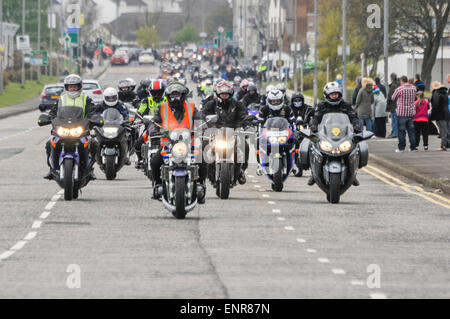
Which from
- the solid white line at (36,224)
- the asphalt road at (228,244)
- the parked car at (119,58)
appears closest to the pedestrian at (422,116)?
the asphalt road at (228,244)

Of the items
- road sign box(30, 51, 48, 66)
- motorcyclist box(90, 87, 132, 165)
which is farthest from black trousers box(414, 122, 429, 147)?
road sign box(30, 51, 48, 66)

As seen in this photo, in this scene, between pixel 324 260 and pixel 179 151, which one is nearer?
pixel 324 260

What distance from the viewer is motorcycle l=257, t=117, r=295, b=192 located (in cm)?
2258

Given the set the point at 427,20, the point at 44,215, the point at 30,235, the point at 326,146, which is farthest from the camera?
the point at 427,20

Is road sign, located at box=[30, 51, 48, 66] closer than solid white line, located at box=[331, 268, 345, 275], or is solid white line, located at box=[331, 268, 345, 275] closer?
solid white line, located at box=[331, 268, 345, 275]

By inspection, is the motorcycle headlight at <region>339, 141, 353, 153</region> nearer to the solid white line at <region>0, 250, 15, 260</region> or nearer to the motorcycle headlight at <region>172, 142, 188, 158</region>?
the motorcycle headlight at <region>172, 142, 188, 158</region>

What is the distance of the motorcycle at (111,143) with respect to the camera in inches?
996

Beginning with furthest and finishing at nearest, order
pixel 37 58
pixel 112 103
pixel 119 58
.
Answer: pixel 119 58 < pixel 37 58 < pixel 112 103

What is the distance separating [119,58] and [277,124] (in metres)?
124

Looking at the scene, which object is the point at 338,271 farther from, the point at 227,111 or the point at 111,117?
the point at 111,117

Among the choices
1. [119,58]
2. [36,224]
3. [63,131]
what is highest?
[63,131]

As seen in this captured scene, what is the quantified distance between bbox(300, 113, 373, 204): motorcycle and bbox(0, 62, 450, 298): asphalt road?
334 mm

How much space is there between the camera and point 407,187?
960 inches

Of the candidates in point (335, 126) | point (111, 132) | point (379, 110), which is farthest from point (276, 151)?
point (379, 110)
